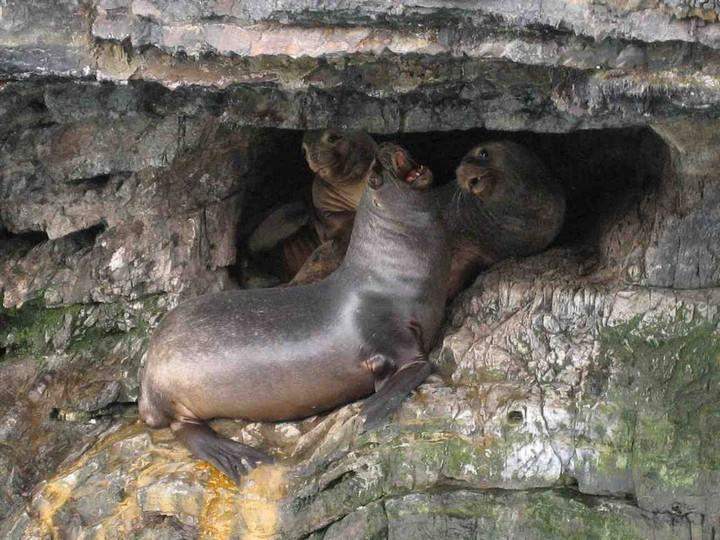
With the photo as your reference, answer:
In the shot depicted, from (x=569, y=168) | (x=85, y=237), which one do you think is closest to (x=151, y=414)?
(x=85, y=237)

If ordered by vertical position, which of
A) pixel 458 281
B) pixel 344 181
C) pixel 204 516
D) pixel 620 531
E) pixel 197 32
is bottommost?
pixel 204 516

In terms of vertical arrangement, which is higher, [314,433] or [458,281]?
[458,281]

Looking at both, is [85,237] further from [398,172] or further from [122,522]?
[398,172]

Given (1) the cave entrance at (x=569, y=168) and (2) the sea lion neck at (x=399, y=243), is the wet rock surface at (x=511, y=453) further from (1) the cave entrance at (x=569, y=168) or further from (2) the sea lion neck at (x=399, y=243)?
(1) the cave entrance at (x=569, y=168)

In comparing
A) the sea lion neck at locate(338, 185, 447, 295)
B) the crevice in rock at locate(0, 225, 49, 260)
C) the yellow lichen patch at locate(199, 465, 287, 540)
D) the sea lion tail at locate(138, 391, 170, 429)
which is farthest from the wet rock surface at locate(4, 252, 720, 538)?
the crevice in rock at locate(0, 225, 49, 260)

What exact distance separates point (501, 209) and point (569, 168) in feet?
1.76

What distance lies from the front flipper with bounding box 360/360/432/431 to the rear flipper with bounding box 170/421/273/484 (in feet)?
1.60

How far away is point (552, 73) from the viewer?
4.05 m

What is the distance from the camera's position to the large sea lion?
558 cm

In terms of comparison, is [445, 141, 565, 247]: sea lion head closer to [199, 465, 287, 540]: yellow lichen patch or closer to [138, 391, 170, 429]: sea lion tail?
[199, 465, 287, 540]: yellow lichen patch

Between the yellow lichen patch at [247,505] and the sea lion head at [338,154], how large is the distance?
1.68 meters

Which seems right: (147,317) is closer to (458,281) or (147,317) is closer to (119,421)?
(119,421)

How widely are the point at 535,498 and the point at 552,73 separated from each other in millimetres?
1608

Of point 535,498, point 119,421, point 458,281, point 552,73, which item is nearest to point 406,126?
point 552,73
